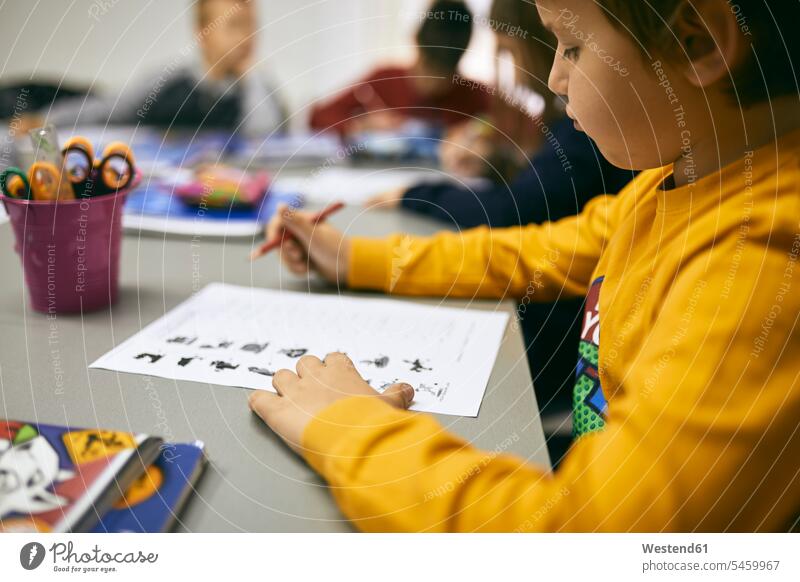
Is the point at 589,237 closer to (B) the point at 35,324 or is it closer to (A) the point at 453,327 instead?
(A) the point at 453,327

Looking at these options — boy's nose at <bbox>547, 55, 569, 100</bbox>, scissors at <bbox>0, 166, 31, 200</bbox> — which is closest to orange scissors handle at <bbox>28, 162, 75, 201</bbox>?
scissors at <bbox>0, 166, 31, 200</bbox>

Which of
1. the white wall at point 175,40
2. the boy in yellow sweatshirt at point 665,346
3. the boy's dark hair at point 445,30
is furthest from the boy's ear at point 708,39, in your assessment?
the white wall at point 175,40

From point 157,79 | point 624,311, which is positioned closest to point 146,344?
point 624,311

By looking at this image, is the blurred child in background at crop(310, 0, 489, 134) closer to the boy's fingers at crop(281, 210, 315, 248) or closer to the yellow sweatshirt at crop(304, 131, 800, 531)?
the boy's fingers at crop(281, 210, 315, 248)

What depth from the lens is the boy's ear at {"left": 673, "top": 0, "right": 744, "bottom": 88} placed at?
1.12 ft

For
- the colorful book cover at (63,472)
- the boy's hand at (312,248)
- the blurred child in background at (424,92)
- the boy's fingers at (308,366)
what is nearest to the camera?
the colorful book cover at (63,472)

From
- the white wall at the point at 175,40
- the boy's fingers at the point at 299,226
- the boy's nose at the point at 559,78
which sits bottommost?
the boy's fingers at the point at 299,226

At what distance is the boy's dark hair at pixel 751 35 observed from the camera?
13.9 inches

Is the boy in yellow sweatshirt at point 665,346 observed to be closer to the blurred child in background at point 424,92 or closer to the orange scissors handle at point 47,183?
the orange scissors handle at point 47,183

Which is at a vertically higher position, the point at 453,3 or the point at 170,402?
the point at 453,3

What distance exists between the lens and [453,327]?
0.53 meters

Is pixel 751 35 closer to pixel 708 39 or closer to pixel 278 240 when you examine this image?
pixel 708 39

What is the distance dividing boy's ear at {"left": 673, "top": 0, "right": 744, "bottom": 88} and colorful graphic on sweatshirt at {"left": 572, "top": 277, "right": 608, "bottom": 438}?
163 millimetres

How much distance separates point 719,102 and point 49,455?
404mm
